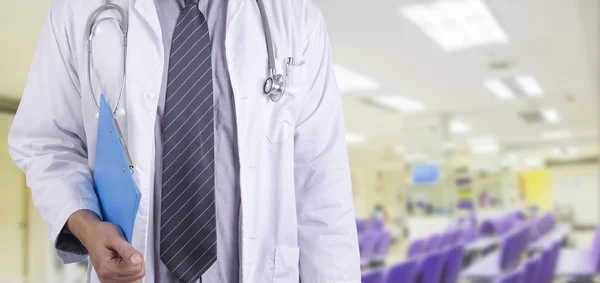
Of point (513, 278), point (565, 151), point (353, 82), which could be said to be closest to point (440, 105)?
point (353, 82)

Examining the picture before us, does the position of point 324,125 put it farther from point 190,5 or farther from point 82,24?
point 82,24

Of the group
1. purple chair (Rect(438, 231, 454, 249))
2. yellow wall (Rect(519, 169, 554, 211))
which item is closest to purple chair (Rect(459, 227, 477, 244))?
purple chair (Rect(438, 231, 454, 249))

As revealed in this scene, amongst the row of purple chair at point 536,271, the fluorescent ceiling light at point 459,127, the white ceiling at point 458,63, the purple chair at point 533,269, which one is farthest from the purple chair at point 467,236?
the purple chair at point 533,269

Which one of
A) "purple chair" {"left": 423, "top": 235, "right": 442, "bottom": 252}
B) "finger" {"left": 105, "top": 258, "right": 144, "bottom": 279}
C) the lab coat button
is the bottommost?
"purple chair" {"left": 423, "top": 235, "right": 442, "bottom": 252}

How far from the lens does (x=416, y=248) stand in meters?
6.80

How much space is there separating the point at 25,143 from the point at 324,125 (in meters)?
0.70

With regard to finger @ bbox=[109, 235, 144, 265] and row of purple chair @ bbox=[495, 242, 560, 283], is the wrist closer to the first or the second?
finger @ bbox=[109, 235, 144, 265]

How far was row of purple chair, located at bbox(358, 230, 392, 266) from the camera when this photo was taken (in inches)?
306

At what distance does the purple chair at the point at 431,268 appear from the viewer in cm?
444

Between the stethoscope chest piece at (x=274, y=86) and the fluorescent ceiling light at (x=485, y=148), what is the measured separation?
17085 millimetres

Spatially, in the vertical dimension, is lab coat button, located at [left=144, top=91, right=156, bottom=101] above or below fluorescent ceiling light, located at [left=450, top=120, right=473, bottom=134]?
above

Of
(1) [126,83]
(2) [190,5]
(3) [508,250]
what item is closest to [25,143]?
(1) [126,83]

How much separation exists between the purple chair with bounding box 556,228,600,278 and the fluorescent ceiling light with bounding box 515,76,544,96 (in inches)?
124

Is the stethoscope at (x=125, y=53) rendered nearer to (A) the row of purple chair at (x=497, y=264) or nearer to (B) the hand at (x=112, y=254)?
(B) the hand at (x=112, y=254)
